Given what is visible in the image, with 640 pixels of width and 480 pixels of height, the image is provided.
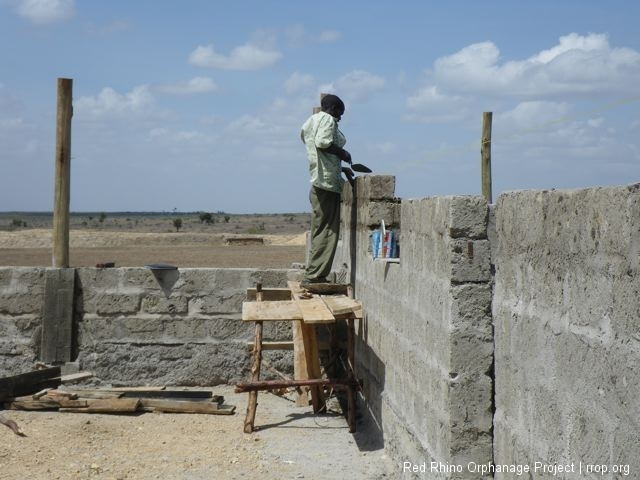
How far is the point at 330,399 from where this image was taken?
808 centimetres

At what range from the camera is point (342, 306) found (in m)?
6.51

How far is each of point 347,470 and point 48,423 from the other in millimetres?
2720

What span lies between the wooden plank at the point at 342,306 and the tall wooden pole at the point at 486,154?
4137 millimetres

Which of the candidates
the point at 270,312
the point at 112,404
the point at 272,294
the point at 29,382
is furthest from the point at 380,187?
the point at 29,382

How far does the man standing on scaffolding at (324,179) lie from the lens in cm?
754

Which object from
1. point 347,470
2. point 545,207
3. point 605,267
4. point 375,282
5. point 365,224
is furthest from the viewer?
point 365,224

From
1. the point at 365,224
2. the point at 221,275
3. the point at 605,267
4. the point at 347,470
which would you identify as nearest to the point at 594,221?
the point at 605,267

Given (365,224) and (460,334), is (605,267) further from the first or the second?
(365,224)

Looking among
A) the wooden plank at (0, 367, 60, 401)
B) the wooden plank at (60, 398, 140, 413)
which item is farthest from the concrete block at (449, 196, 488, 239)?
the wooden plank at (0, 367, 60, 401)

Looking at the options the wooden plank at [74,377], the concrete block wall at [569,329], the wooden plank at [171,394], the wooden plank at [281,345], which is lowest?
the wooden plank at [171,394]

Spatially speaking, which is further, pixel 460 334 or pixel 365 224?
pixel 365 224

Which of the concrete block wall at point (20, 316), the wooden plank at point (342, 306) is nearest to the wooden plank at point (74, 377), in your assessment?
the concrete block wall at point (20, 316)

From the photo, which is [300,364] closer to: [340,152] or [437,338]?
[340,152]

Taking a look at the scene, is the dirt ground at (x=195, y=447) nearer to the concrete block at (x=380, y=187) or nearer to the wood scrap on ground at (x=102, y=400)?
the wood scrap on ground at (x=102, y=400)
